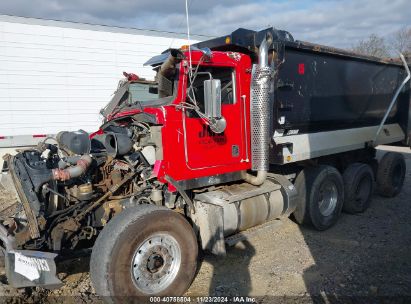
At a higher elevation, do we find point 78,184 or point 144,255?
point 78,184

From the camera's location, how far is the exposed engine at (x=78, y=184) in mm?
3498

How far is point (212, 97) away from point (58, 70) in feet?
21.7

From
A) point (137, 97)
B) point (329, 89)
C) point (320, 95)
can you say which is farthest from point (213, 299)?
point (329, 89)

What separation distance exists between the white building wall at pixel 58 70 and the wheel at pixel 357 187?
20.3ft

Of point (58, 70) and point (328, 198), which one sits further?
point (58, 70)

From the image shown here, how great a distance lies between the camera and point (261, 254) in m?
4.89

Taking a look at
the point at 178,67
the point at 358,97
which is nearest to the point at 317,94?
the point at 358,97

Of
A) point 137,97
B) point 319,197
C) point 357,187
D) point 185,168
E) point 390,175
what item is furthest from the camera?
point 390,175

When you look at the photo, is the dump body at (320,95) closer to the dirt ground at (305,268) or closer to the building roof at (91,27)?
the dirt ground at (305,268)

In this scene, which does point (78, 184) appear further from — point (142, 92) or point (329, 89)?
point (329, 89)

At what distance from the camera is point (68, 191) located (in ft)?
12.5

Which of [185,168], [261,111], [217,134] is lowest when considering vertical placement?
[185,168]

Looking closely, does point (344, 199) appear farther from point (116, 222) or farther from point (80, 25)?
point (80, 25)

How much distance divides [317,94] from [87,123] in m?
6.30
